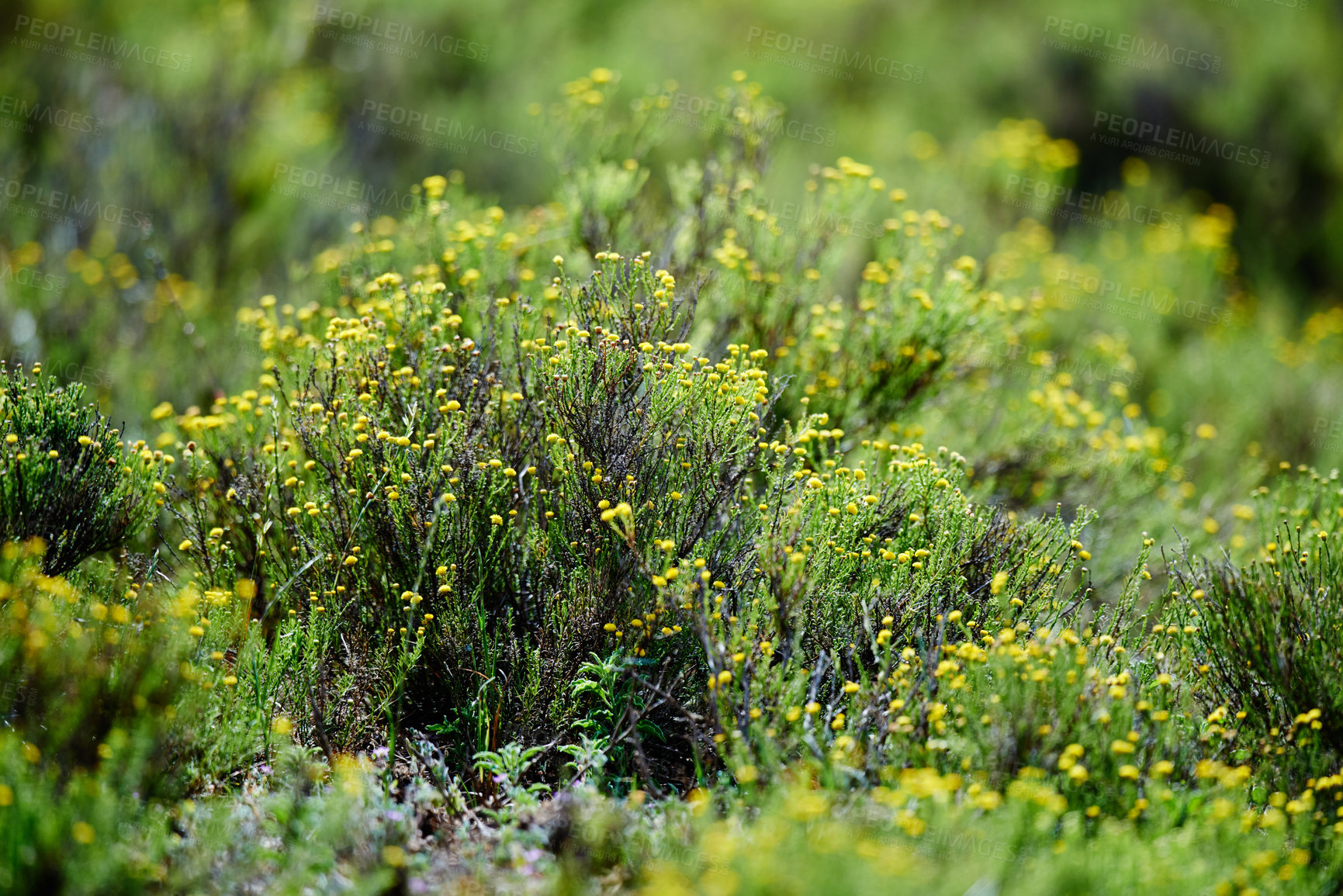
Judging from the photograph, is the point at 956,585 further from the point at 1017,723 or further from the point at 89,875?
the point at 89,875

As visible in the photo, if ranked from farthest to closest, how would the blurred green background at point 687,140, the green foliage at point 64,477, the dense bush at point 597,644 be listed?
the blurred green background at point 687,140 < the green foliage at point 64,477 < the dense bush at point 597,644

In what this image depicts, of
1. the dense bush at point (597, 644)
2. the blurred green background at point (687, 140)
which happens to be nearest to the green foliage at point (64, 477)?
the dense bush at point (597, 644)

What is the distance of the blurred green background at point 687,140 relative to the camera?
20.2ft

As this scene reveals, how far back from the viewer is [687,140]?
27.7ft

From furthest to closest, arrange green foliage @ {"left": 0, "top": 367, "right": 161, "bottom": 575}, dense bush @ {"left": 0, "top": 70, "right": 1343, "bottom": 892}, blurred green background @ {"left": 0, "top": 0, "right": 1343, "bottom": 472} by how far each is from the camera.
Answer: blurred green background @ {"left": 0, "top": 0, "right": 1343, "bottom": 472}
green foliage @ {"left": 0, "top": 367, "right": 161, "bottom": 575}
dense bush @ {"left": 0, "top": 70, "right": 1343, "bottom": 892}

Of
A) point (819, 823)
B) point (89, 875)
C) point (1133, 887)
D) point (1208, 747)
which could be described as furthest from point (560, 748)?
point (1208, 747)

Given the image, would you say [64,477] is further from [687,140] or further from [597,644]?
[687,140]

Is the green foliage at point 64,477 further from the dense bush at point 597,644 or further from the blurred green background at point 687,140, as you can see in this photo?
the blurred green background at point 687,140

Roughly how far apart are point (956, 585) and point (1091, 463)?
1933mm

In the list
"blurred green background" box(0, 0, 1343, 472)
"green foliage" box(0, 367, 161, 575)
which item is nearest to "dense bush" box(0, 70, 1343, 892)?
"green foliage" box(0, 367, 161, 575)

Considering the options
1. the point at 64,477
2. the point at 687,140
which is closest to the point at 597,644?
the point at 64,477

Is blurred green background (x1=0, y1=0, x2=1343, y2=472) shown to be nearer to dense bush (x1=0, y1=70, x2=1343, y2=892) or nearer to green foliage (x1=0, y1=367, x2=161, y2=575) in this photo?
dense bush (x1=0, y1=70, x2=1343, y2=892)

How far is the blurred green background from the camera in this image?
6168 mm

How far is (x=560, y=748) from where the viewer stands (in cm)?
285
